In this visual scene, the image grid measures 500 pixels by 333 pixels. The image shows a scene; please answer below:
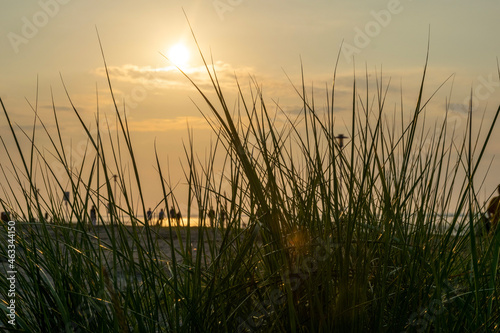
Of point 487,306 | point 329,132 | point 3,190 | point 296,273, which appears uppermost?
point 329,132

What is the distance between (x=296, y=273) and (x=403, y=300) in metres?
0.32

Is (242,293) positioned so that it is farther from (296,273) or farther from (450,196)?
(450,196)

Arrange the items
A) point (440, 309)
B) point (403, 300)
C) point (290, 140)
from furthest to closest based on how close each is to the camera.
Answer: point (290, 140) → point (403, 300) → point (440, 309)

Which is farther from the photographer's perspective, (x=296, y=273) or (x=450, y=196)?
(x=450, y=196)

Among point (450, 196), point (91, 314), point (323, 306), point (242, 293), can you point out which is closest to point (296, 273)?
point (323, 306)

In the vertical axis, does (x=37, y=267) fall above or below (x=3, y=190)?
below

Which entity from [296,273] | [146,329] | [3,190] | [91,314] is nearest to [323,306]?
[296,273]

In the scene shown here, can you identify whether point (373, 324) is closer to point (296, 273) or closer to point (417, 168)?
point (296, 273)

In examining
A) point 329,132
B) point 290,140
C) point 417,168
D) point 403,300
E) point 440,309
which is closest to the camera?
point 440,309

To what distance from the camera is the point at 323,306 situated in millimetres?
1495

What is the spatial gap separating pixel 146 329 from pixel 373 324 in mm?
602

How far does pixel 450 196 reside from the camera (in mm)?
2125

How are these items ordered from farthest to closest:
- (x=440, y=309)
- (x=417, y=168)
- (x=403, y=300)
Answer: (x=417, y=168) → (x=403, y=300) → (x=440, y=309)

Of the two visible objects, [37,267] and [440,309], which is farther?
[37,267]
